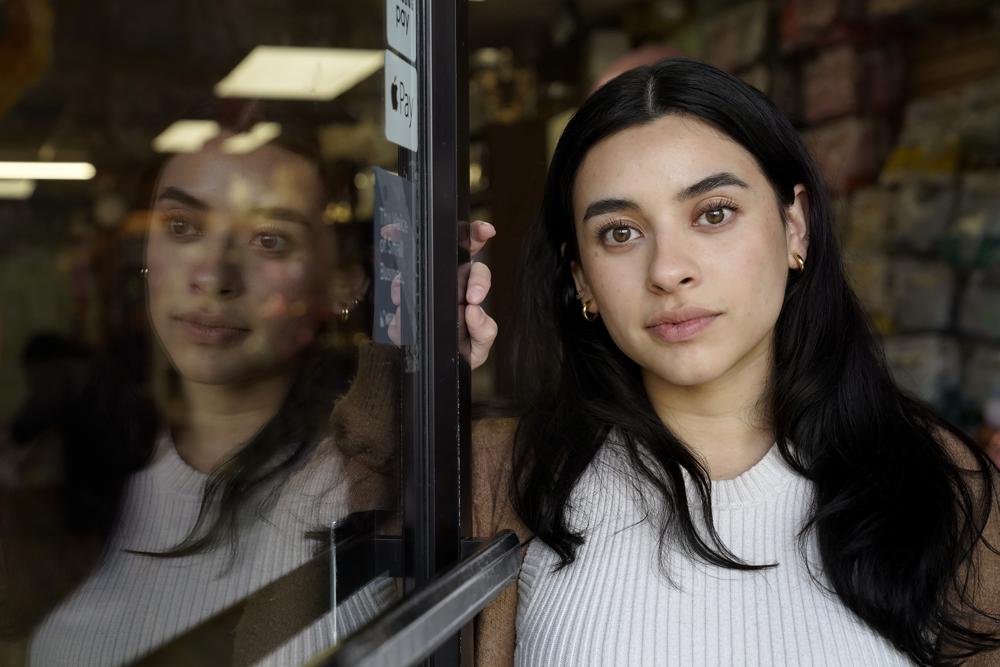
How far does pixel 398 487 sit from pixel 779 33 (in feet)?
10.5

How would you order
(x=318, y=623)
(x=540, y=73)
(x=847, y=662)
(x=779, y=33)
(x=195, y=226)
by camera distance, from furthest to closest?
(x=540, y=73) < (x=779, y=33) < (x=847, y=662) < (x=318, y=623) < (x=195, y=226)

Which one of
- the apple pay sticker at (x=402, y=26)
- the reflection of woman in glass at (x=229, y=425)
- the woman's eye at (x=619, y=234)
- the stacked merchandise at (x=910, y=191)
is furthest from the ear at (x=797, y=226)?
the stacked merchandise at (x=910, y=191)

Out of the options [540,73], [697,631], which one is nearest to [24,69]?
[697,631]

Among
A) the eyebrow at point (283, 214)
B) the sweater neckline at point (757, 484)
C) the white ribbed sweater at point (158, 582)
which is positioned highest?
the eyebrow at point (283, 214)

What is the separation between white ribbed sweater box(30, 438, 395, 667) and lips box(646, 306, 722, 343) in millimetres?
636

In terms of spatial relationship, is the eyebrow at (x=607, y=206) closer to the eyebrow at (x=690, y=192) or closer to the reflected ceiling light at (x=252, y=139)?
the eyebrow at (x=690, y=192)

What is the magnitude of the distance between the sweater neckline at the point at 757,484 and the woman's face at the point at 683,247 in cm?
16

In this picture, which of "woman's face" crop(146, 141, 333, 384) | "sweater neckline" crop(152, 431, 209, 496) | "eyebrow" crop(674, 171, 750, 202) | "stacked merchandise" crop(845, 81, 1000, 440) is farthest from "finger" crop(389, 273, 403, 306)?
"stacked merchandise" crop(845, 81, 1000, 440)

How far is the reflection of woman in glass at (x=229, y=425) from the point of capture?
2.29 feet

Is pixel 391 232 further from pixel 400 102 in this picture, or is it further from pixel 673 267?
pixel 673 267

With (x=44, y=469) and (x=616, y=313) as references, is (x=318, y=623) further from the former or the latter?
(x=616, y=313)

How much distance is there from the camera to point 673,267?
1.35 m

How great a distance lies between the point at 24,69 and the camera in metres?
0.60

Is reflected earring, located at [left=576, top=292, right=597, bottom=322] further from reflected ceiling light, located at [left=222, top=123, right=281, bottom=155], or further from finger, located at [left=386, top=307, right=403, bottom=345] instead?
reflected ceiling light, located at [left=222, top=123, right=281, bottom=155]
